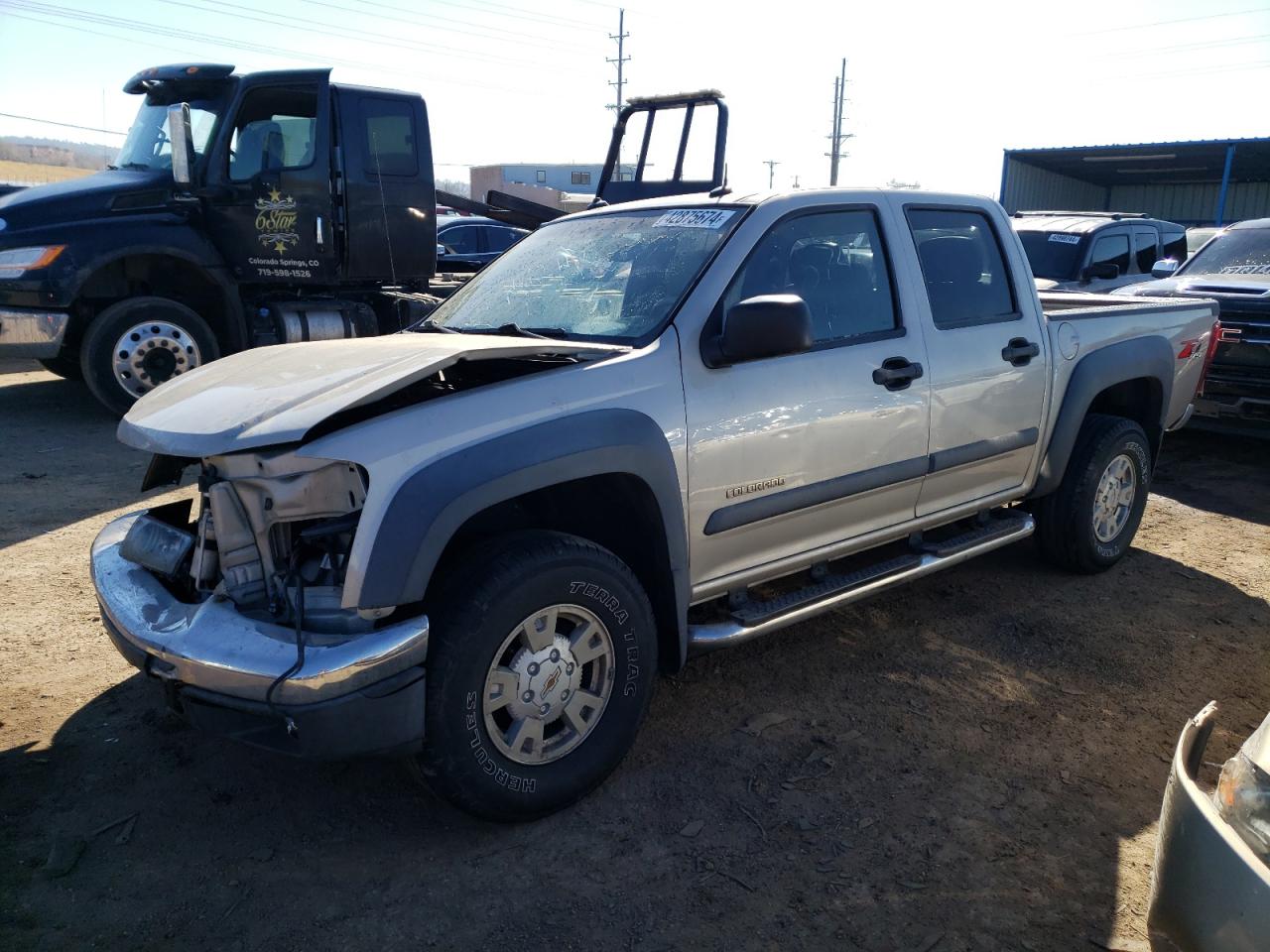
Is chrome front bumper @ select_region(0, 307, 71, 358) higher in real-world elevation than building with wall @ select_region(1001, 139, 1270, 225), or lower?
lower

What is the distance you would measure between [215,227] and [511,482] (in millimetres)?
6605

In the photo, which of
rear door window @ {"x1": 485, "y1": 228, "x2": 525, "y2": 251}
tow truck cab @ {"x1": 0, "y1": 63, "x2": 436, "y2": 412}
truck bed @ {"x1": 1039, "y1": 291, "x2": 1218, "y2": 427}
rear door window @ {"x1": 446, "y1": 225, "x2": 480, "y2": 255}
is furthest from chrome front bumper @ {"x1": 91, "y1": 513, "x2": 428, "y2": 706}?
rear door window @ {"x1": 485, "y1": 228, "x2": 525, "y2": 251}

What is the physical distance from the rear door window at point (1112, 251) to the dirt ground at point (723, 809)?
668 centimetres

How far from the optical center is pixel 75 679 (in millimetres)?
3793

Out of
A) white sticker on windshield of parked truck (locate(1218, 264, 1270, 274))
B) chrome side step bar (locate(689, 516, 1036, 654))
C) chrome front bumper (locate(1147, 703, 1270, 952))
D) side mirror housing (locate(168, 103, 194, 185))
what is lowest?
chrome side step bar (locate(689, 516, 1036, 654))

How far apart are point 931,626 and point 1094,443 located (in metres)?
1.37

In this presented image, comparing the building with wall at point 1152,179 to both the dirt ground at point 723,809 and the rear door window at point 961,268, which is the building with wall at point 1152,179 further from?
the dirt ground at point 723,809

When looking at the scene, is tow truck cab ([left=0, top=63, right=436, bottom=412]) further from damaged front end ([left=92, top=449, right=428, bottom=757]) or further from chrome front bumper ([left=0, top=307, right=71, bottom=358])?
damaged front end ([left=92, top=449, right=428, bottom=757])

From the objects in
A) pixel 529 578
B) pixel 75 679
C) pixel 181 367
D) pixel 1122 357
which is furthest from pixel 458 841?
pixel 181 367

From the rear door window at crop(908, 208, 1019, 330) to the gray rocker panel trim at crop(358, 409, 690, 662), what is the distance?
5.60ft

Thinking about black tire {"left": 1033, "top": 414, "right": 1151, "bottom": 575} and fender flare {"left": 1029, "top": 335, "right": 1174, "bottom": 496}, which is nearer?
fender flare {"left": 1029, "top": 335, "right": 1174, "bottom": 496}

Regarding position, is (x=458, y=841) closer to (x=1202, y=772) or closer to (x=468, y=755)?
(x=468, y=755)

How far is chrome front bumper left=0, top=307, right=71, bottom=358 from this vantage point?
7414mm

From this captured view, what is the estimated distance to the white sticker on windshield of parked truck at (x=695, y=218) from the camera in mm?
3578
